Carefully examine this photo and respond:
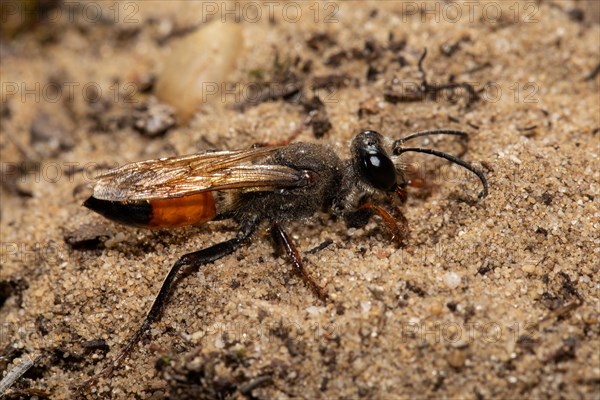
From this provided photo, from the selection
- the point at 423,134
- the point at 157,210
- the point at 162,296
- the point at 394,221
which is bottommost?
the point at 162,296

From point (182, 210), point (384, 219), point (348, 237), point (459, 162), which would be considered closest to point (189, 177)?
point (182, 210)

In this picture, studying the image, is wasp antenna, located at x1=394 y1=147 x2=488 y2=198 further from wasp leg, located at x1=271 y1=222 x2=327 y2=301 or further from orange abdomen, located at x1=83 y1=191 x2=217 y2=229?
orange abdomen, located at x1=83 y1=191 x2=217 y2=229

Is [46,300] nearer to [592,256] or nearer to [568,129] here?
[592,256]

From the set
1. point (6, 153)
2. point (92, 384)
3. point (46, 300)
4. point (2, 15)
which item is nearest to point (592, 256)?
point (92, 384)

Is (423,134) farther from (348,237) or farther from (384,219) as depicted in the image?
(348,237)

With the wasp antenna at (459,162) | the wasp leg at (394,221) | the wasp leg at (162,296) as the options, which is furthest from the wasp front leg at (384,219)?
the wasp leg at (162,296)

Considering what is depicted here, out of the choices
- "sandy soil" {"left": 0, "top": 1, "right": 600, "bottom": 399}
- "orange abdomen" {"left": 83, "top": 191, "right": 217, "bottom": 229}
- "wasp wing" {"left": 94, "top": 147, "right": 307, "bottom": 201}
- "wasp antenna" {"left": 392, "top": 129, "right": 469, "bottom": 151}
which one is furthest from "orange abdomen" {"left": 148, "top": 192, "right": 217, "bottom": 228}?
"wasp antenna" {"left": 392, "top": 129, "right": 469, "bottom": 151}

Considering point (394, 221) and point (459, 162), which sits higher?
point (459, 162)
